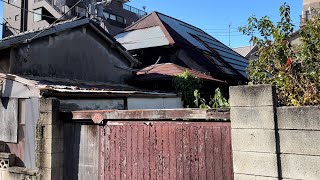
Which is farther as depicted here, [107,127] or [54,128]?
[54,128]

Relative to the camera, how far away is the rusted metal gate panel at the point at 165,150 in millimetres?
4613

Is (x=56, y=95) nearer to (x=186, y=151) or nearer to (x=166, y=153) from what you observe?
(x=166, y=153)

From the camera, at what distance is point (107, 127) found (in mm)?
5930

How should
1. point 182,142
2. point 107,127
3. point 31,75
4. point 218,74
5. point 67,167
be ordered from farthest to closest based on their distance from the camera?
point 218,74, point 31,75, point 67,167, point 107,127, point 182,142

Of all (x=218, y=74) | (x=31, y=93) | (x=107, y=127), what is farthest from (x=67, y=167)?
(x=218, y=74)

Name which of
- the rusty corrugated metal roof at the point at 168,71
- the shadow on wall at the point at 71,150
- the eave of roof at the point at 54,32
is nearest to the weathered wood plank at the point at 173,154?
the shadow on wall at the point at 71,150

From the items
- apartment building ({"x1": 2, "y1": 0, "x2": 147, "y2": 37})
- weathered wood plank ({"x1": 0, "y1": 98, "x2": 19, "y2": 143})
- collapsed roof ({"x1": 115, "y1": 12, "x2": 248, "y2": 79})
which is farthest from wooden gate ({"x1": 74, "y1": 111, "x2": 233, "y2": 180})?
apartment building ({"x1": 2, "y1": 0, "x2": 147, "y2": 37})

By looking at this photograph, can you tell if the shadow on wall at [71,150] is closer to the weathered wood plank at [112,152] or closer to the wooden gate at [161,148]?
the wooden gate at [161,148]

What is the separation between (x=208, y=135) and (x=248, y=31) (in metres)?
3.12

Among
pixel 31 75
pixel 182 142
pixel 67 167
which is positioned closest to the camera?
pixel 182 142

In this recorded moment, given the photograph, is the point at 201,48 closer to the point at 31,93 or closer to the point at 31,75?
the point at 31,75

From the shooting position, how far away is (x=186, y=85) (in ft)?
43.7

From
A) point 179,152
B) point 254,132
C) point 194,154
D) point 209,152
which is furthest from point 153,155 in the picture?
point 254,132

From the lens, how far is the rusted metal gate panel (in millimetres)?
4613
